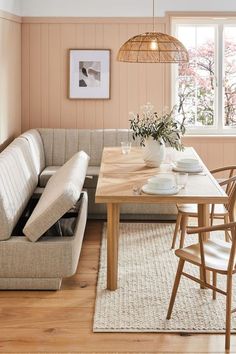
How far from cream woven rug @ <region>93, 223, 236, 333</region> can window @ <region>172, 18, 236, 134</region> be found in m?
2.39

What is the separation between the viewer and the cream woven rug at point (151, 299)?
3.51 metres

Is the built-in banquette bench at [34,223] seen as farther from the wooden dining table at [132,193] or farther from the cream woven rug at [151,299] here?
the cream woven rug at [151,299]

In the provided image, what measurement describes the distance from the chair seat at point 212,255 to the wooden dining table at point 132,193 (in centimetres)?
28

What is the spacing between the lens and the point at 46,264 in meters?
3.99

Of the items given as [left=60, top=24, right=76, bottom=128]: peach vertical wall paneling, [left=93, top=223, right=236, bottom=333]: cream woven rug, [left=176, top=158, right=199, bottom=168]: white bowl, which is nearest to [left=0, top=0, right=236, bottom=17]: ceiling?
[left=60, top=24, right=76, bottom=128]: peach vertical wall paneling

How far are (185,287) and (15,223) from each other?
4.25 feet

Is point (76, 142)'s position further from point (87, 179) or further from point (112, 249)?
point (112, 249)

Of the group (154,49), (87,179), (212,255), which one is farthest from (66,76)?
(212,255)

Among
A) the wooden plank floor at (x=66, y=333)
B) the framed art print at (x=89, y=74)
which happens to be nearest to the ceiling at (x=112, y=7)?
the framed art print at (x=89, y=74)

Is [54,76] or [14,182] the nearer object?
[14,182]

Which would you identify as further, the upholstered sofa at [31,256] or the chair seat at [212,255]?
the upholstered sofa at [31,256]

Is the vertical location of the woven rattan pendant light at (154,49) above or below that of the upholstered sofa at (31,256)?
above

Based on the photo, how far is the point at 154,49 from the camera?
180 inches

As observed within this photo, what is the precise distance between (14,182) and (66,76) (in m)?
2.47
